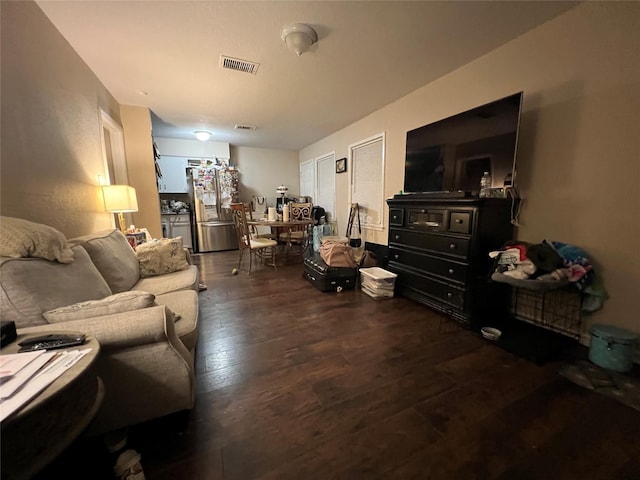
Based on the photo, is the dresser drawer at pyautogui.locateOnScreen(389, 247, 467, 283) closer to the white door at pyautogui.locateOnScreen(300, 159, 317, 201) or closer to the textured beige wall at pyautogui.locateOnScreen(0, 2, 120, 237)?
the textured beige wall at pyautogui.locateOnScreen(0, 2, 120, 237)

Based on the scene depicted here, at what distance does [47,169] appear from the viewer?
69.4 inches

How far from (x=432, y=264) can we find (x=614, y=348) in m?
1.21

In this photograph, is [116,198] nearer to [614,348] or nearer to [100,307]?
[100,307]

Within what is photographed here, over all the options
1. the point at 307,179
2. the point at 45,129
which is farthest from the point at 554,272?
the point at 307,179

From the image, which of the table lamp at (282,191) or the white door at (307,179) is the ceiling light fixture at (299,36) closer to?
the white door at (307,179)

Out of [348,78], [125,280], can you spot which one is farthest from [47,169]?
[348,78]

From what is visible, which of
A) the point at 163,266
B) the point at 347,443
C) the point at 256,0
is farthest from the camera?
the point at 163,266

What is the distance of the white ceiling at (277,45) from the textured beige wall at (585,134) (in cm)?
23

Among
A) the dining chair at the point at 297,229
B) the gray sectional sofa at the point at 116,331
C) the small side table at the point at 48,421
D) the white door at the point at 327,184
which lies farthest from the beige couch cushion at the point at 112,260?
the white door at the point at 327,184

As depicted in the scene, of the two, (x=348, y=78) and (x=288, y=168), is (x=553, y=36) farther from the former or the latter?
(x=288, y=168)

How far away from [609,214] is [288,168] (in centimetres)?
590

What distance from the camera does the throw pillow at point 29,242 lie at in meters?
1.07

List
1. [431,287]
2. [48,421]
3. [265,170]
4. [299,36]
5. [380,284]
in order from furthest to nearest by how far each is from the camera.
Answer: [265,170], [380,284], [431,287], [299,36], [48,421]

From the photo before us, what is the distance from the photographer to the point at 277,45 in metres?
2.16
